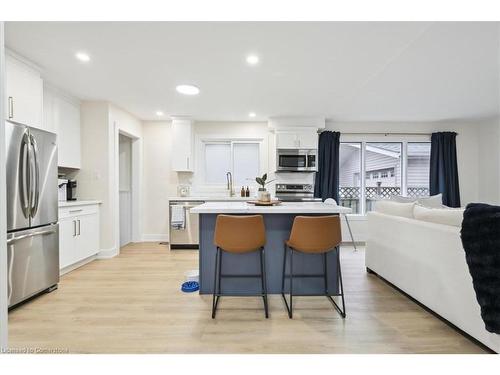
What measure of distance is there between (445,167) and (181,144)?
17.7 ft

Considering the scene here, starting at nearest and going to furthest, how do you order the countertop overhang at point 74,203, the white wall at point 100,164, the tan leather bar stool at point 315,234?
1. the tan leather bar stool at point 315,234
2. the countertop overhang at point 74,203
3. the white wall at point 100,164

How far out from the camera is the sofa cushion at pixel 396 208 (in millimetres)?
2613

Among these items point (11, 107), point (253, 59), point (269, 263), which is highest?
point (253, 59)

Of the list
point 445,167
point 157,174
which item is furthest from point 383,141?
point 157,174

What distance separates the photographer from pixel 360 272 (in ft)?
11.0

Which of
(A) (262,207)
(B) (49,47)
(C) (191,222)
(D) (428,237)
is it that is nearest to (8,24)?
(B) (49,47)

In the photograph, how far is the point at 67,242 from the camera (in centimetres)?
320

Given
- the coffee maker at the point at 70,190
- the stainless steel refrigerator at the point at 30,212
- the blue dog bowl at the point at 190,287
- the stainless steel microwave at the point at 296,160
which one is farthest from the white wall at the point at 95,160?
the stainless steel microwave at the point at 296,160

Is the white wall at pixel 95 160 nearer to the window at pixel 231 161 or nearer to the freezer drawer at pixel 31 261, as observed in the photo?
the freezer drawer at pixel 31 261

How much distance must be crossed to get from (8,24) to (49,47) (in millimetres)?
343

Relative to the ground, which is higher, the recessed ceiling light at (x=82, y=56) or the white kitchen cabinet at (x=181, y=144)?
the recessed ceiling light at (x=82, y=56)

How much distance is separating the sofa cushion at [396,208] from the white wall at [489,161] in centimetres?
366

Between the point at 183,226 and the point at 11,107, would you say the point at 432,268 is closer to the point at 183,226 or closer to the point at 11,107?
the point at 183,226

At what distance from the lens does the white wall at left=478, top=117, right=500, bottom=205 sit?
494cm
